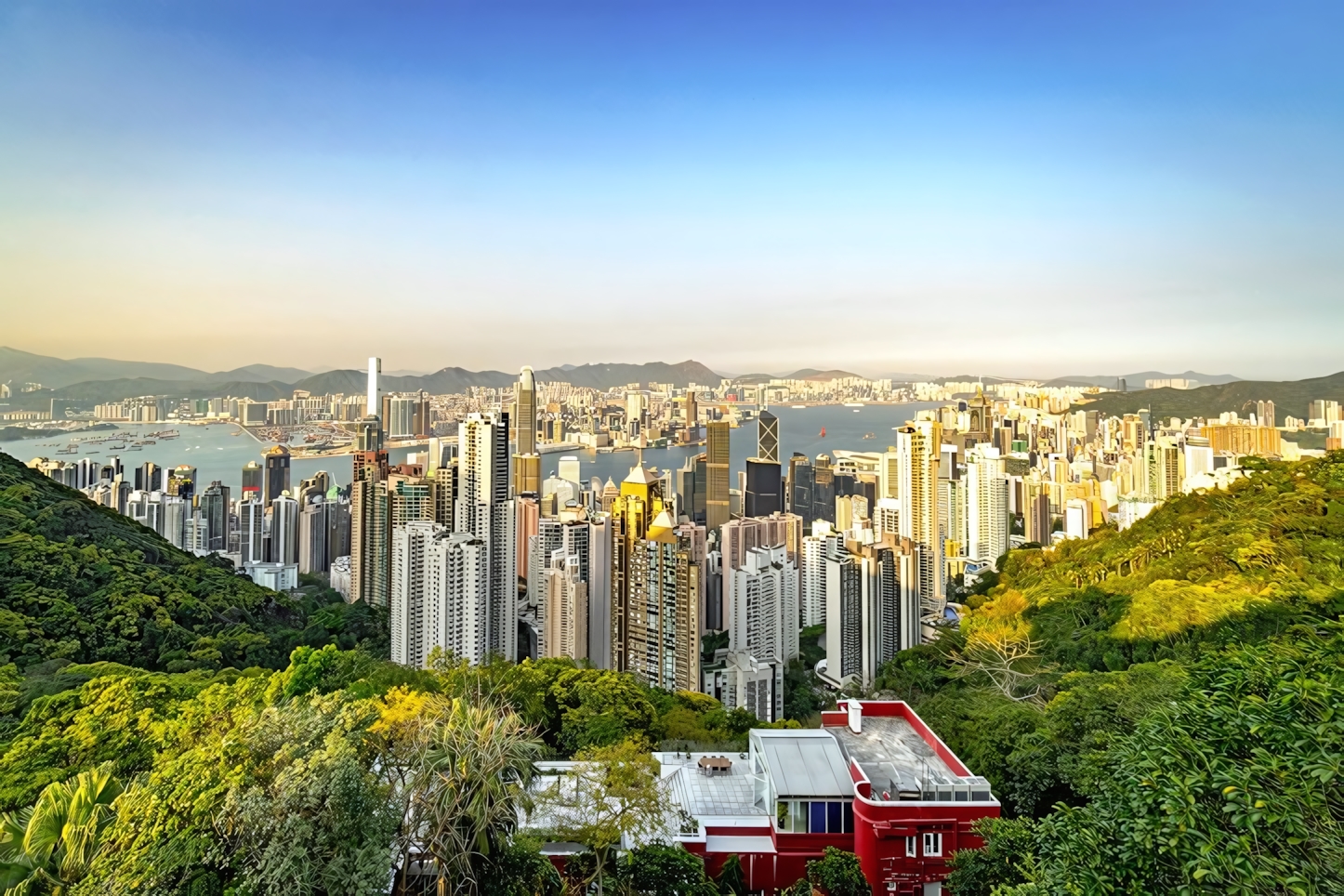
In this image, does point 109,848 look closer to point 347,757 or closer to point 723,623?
point 347,757

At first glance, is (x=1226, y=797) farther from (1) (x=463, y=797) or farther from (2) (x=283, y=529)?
(2) (x=283, y=529)

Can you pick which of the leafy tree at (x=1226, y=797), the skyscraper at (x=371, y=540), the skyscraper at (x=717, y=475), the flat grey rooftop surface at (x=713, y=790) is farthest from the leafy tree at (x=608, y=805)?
the skyscraper at (x=717, y=475)

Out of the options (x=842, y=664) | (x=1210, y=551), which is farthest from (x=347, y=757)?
(x=842, y=664)

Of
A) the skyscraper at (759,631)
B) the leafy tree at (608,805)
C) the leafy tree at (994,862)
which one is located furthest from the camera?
the skyscraper at (759,631)

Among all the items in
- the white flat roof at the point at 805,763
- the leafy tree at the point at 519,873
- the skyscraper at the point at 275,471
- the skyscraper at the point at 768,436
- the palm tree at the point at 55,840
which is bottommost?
the white flat roof at the point at 805,763

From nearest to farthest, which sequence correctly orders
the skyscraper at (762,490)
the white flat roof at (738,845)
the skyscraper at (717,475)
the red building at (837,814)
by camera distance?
the red building at (837,814)
the white flat roof at (738,845)
the skyscraper at (717,475)
the skyscraper at (762,490)

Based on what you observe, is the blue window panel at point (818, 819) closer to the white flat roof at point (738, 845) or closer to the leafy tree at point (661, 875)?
the white flat roof at point (738, 845)

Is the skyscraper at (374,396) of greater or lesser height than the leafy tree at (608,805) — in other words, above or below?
above
